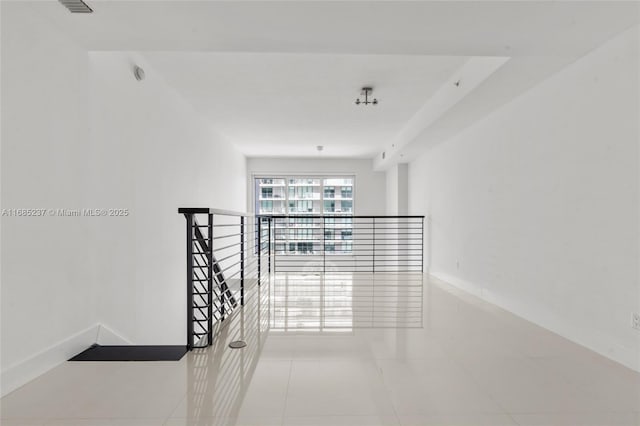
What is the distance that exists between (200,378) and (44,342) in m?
0.88

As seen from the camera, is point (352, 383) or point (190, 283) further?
point (190, 283)

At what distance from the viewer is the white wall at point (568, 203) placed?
1992 mm

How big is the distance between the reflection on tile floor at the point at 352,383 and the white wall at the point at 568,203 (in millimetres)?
286

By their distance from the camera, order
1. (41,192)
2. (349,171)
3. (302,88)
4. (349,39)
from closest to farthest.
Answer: (41,192) → (349,39) → (302,88) → (349,171)

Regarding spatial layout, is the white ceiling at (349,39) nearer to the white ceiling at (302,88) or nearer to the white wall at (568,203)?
the white ceiling at (302,88)

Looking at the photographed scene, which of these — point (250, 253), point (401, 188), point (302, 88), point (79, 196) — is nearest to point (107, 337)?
point (79, 196)

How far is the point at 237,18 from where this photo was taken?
1.81 metres

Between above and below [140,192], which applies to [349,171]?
above

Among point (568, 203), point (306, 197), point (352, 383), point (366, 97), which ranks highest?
point (366, 97)

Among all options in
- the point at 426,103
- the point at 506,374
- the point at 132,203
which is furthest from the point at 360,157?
the point at 506,374

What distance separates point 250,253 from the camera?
700 centimetres

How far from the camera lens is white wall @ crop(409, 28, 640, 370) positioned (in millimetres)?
1992

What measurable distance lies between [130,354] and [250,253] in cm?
496

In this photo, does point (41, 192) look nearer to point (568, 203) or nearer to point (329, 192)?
point (568, 203)
